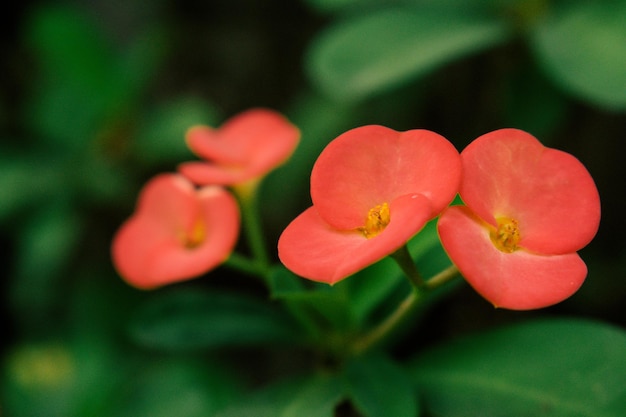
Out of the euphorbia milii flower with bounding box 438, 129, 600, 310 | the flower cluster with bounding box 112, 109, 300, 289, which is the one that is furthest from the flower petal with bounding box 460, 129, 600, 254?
the flower cluster with bounding box 112, 109, 300, 289

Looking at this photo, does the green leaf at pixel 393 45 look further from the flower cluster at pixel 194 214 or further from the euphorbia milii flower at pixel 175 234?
the euphorbia milii flower at pixel 175 234

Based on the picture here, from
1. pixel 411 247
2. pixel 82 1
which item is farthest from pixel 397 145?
pixel 82 1

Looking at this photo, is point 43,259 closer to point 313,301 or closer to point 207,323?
point 207,323

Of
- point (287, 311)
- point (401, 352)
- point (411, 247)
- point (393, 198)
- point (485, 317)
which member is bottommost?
point (401, 352)

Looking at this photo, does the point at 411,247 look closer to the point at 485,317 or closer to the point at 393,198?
the point at 393,198

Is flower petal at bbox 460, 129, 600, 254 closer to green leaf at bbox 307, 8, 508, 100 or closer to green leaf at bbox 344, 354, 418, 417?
green leaf at bbox 344, 354, 418, 417

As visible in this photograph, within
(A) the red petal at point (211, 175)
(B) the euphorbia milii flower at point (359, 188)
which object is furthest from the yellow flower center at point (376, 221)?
(A) the red petal at point (211, 175)
